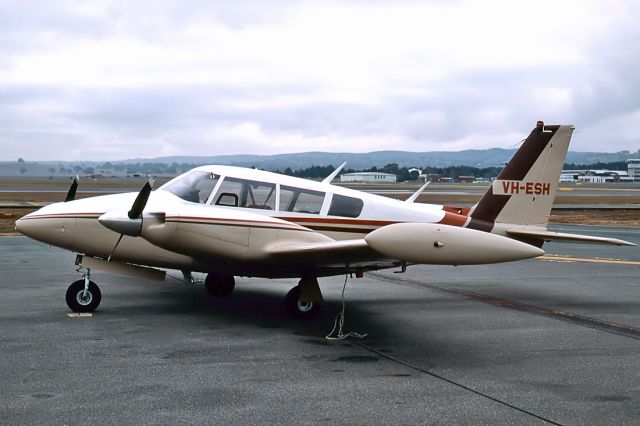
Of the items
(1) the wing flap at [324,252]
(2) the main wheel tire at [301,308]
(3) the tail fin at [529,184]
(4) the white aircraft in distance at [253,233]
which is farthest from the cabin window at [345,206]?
(3) the tail fin at [529,184]

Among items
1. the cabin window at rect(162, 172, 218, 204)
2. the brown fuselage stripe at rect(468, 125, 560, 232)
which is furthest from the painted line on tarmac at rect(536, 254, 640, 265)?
→ the cabin window at rect(162, 172, 218, 204)

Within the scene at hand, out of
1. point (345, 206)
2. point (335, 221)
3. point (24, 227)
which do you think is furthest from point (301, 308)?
point (24, 227)

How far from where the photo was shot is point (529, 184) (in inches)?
560

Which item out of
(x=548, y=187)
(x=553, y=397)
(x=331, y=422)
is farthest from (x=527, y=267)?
(x=331, y=422)

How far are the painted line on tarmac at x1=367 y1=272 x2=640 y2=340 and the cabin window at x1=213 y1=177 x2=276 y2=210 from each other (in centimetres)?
476

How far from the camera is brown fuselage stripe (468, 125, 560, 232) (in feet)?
46.3

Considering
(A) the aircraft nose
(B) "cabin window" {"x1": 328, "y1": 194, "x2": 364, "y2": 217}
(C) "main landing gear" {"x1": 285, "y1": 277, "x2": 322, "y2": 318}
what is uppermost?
(B) "cabin window" {"x1": 328, "y1": 194, "x2": 364, "y2": 217}

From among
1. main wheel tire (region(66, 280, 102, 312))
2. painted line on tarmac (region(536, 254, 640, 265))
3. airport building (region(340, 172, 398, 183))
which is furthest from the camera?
airport building (region(340, 172, 398, 183))

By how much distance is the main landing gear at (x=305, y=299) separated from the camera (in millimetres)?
11391

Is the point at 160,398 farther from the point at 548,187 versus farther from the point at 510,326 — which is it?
the point at 548,187

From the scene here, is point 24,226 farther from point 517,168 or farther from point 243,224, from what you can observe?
point 517,168

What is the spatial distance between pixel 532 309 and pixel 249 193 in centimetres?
547

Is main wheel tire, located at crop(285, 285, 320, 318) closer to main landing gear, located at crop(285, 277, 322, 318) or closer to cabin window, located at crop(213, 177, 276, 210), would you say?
main landing gear, located at crop(285, 277, 322, 318)

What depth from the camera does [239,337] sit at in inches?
398
